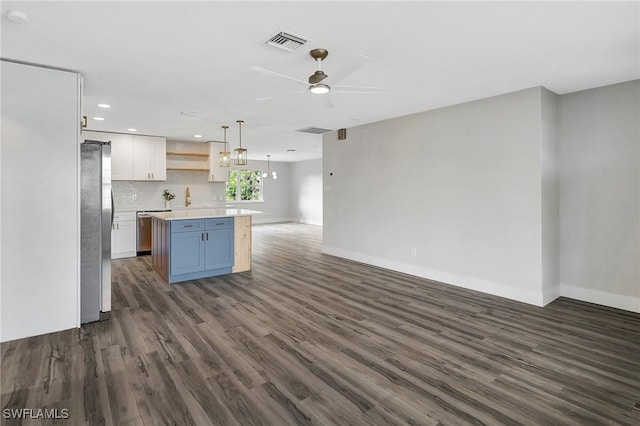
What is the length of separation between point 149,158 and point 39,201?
4.26 metres

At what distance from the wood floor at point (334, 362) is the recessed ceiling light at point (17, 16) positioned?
254 cm

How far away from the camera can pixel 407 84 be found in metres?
3.82

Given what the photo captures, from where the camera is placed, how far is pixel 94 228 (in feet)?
11.4

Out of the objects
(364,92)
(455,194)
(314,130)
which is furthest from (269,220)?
(364,92)

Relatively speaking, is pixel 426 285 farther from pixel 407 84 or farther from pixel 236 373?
pixel 236 373

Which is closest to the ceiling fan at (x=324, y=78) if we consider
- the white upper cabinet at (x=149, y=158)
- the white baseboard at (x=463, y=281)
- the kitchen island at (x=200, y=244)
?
the kitchen island at (x=200, y=244)

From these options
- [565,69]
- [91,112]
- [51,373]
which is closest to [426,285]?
[565,69]

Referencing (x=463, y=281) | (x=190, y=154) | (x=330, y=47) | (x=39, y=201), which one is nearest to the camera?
(x=330, y=47)

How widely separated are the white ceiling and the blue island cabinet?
1.75m

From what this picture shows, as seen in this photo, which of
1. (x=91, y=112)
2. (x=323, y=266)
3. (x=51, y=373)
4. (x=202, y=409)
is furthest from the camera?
(x=323, y=266)

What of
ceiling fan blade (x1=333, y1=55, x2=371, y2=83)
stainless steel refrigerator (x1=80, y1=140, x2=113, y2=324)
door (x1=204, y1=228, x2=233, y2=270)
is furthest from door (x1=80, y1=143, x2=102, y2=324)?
ceiling fan blade (x1=333, y1=55, x2=371, y2=83)

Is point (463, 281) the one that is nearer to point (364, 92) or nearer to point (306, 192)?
point (364, 92)

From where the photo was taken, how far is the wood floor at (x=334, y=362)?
205cm

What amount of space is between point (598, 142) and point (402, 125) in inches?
99.9
